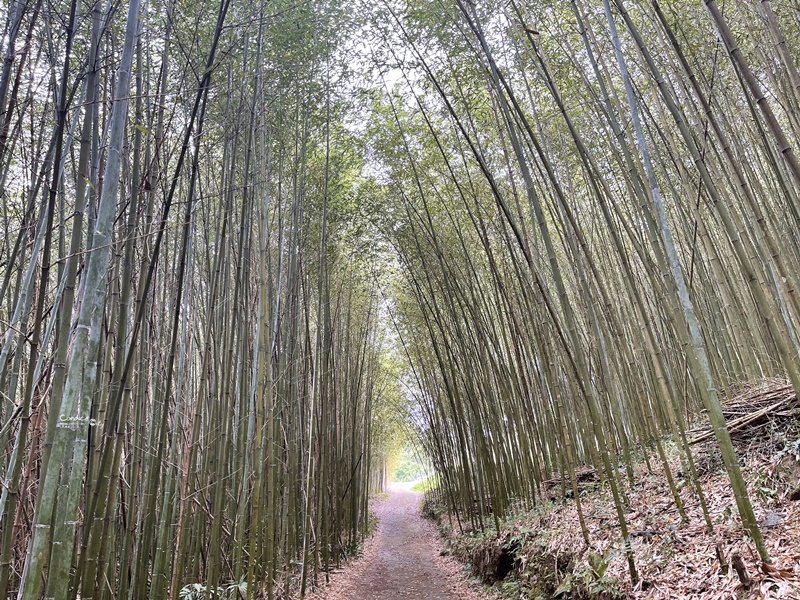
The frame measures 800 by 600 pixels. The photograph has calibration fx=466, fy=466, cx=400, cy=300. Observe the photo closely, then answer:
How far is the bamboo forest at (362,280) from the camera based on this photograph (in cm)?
156

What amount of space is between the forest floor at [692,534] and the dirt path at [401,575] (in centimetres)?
110

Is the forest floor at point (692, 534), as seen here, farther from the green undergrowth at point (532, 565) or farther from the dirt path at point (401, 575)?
the dirt path at point (401, 575)

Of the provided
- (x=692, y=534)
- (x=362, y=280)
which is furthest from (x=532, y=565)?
(x=362, y=280)

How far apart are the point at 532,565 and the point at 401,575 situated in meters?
2.76

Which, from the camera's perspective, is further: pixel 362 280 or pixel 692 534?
pixel 362 280

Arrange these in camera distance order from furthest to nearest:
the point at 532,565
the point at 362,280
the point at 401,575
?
1. the point at 362,280
2. the point at 401,575
3. the point at 532,565

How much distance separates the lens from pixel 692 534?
6.87 ft

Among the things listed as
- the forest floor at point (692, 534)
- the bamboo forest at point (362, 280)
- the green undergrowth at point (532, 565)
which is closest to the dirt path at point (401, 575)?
the bamboo forest at point (362, 280)

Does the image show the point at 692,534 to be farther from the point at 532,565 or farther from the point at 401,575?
the point at 401,575

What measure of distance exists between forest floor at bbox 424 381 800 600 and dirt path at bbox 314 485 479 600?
110cm

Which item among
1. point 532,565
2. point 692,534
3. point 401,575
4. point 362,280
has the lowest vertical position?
point 401,575

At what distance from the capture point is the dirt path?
4.28 metres

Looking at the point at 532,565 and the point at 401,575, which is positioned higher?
the point at 532,565

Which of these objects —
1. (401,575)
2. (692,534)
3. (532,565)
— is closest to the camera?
(692,534)
